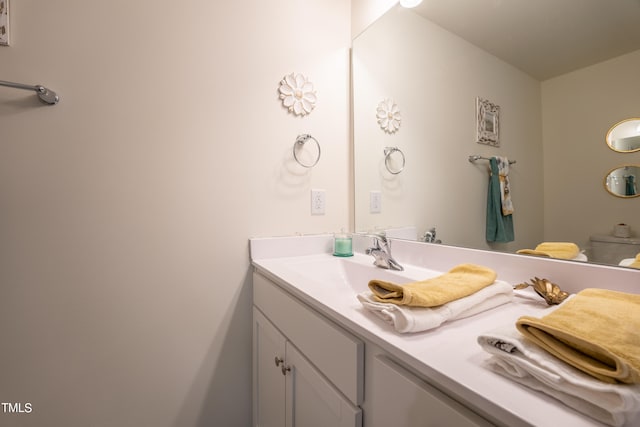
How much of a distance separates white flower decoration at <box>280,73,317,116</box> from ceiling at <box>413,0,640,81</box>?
2.03 ft

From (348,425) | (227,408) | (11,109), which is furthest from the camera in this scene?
(227,408)

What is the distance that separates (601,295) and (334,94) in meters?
1.20

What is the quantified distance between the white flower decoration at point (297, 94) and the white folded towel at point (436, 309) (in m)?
0.93

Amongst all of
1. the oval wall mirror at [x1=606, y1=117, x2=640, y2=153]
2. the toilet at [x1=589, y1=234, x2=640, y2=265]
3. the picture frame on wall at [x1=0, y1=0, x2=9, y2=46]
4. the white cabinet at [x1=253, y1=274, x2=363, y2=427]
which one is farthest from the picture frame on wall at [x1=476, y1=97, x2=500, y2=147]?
the picture frame on wall at [x1=0, y1=0, x2=9, y2=46]

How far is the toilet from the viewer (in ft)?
1.99

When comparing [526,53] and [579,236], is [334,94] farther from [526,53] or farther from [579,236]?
[579,236]

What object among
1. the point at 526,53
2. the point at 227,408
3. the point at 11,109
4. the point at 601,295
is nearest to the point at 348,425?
the point at 601,295

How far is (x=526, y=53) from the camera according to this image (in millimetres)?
771

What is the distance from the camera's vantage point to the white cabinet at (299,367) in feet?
1.78

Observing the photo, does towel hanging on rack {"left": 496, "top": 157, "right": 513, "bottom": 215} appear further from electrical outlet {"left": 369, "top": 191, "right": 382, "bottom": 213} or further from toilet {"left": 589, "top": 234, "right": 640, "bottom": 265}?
electrical outlet {"left": 369, "top": 191, "right": 382, "bottom": 213}

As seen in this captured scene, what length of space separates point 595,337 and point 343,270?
0.86m

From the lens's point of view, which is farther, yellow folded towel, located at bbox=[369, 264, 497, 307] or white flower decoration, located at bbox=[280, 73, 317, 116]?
white flower decoration, located at bbox=[280, 73, 317, 116]

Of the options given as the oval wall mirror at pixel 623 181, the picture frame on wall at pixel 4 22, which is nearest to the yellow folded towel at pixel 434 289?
the oval wall mirror at pixel 623 181

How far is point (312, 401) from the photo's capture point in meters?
0.68
